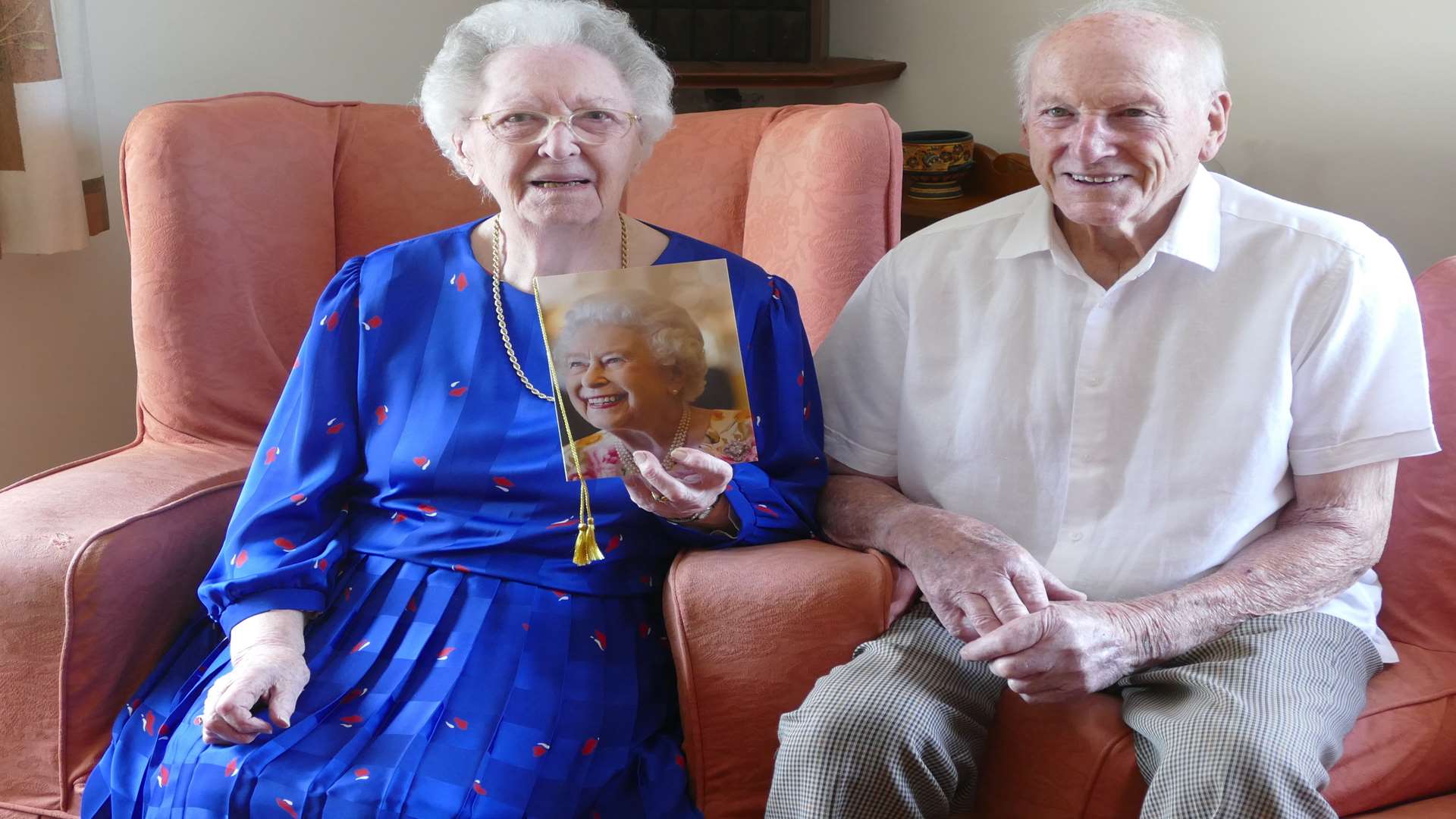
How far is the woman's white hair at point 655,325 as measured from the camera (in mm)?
1181

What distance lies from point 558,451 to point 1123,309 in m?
0.62

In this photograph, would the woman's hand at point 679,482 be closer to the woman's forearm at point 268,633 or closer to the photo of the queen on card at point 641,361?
the photo of the queen on card at point 641,361

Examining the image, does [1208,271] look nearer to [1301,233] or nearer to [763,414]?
[1301,233]

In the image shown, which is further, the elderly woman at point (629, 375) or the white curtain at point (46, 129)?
the white curtain at point (46, 129)

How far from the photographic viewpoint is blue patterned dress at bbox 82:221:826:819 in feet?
3.97

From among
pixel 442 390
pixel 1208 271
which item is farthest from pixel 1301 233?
pixel 442 390

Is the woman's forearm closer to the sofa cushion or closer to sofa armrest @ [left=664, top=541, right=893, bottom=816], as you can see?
sofa armrest @ [left=664, top=541, right=893, bottom=816]

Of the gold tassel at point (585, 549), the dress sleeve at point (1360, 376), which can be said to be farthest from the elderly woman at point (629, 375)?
the dress sleeve at point (1360, 376)

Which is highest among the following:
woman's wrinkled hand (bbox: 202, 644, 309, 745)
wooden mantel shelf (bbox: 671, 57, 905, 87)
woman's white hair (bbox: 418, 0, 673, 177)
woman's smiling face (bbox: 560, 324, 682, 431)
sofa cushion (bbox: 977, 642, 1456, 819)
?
woman's white hair (bbox: 418, 0, 673, 177)

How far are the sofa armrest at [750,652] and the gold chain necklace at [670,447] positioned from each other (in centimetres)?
14

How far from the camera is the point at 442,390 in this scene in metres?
1.39

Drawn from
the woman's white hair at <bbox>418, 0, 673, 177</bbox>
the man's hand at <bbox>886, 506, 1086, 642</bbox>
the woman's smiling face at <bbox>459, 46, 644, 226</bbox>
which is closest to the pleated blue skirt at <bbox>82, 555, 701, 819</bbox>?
the man's hand at <bbox>886, 506, 1086, 642</bbox>

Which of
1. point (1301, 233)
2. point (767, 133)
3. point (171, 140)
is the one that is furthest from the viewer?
point (767, 133)

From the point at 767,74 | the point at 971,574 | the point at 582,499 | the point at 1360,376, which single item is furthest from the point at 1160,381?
the point at 767,74
